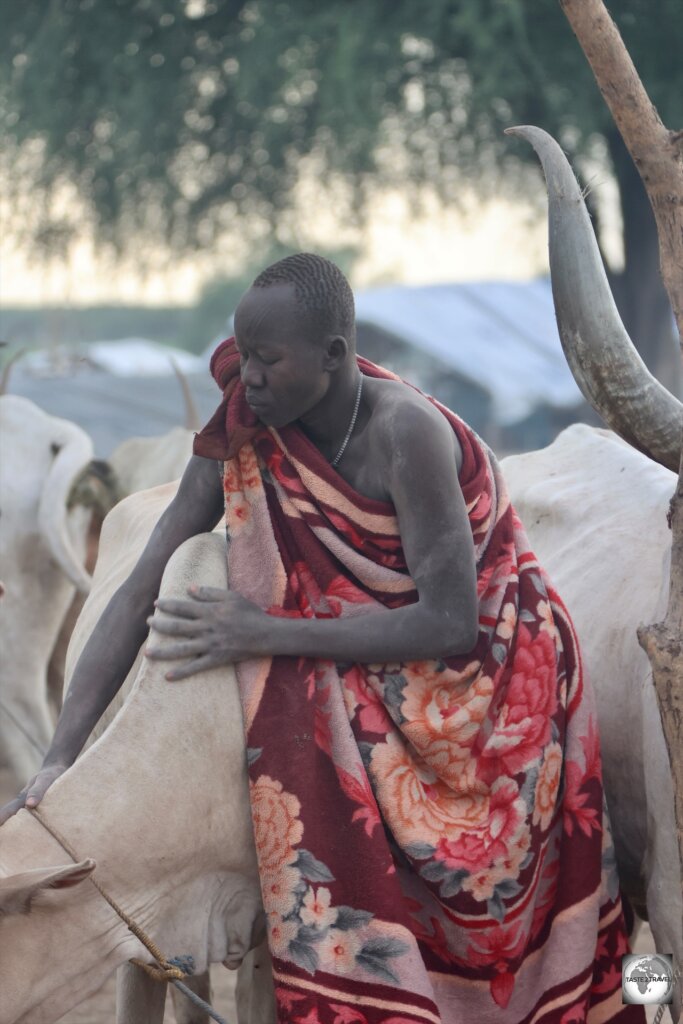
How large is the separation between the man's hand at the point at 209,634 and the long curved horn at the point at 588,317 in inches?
32.7

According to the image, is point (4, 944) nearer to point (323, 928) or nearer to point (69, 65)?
point (323, 928)

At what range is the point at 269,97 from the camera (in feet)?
36.6

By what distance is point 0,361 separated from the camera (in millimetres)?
20281

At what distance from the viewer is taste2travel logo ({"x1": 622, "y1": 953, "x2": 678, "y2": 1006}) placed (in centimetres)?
260

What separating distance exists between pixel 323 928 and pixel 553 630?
2.60ft

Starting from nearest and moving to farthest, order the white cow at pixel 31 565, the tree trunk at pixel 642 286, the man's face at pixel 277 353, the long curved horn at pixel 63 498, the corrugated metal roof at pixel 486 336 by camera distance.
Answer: the man's face at pixel 277 353 < the long curved horn at pixel 63 498 < the white cow at pixel 31 565 < the tree trunk at pixel 642 286 < the corrugated metal roof at pixel 486 336

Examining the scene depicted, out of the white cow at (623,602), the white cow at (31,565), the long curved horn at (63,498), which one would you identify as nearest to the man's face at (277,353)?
the white cow at (623,602)

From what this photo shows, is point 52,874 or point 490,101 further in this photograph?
point 490,101

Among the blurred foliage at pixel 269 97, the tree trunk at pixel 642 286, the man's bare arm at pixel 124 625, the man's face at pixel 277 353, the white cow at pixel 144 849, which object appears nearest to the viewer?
the white cow at pixel 144 849

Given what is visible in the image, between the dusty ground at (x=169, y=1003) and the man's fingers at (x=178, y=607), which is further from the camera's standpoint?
the dusty ground at (x=169, y=1003)

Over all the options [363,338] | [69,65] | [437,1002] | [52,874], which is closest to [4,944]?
[52,874]

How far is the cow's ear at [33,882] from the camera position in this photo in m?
2.27

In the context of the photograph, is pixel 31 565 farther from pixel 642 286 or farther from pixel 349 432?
pixel 642 286

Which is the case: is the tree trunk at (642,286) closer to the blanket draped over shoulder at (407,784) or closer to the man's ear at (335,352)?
the blanket draped over shoulder at (407,784)
